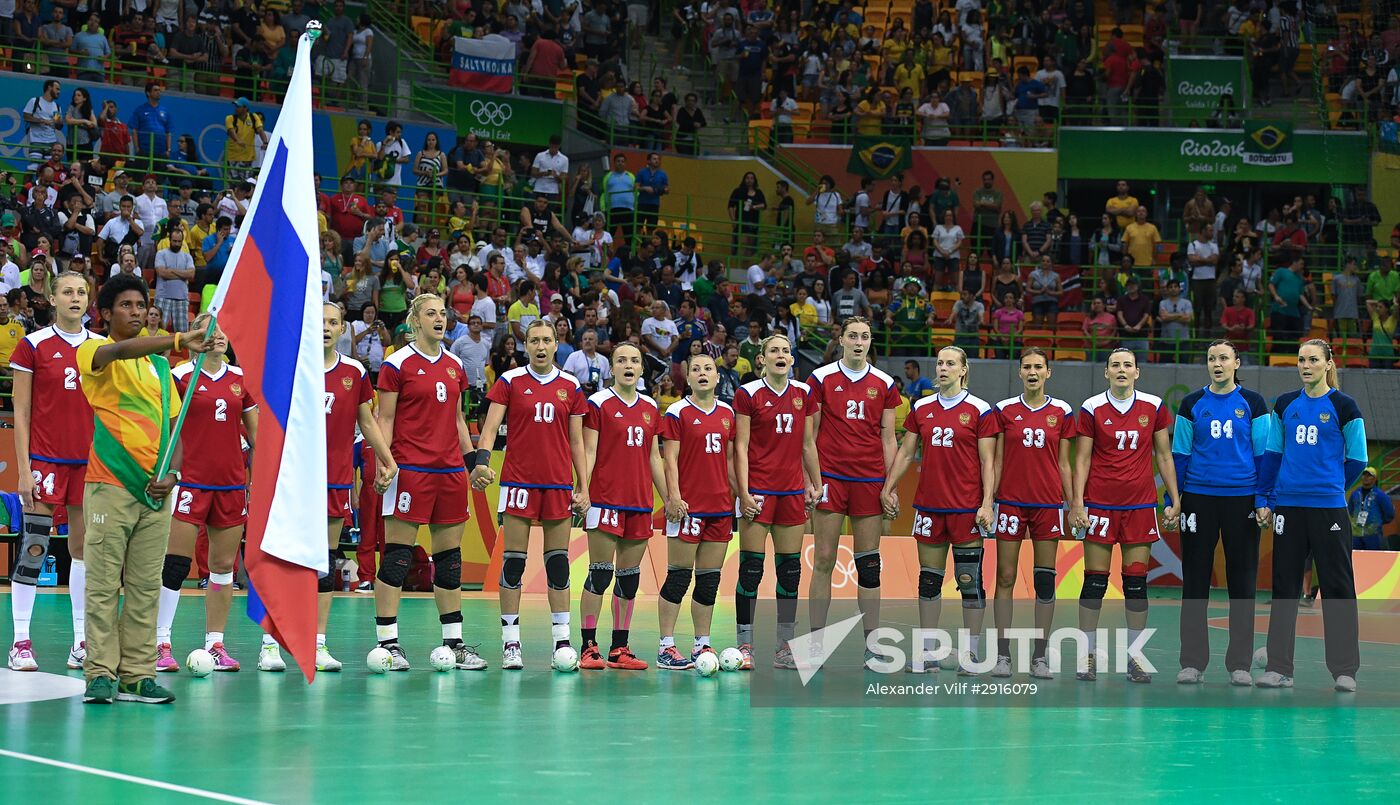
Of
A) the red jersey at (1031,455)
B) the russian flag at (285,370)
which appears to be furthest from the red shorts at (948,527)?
the russian flag at (285,370)

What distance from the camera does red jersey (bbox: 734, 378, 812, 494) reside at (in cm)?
1320

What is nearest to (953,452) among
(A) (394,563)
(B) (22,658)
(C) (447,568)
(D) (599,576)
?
(D) (599,576)

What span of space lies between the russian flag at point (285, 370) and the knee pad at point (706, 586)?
150 inches

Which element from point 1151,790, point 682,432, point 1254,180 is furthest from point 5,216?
point 1254,180

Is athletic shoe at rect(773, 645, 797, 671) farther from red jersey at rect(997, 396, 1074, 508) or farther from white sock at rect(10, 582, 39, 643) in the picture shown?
white sock at rect(10, 582, 39, 643)

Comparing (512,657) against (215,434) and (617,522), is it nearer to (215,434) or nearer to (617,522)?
(617,522)

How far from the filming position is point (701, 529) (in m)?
13.0

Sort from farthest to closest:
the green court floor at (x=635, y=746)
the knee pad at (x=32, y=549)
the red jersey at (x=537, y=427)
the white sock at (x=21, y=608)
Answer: the red jersey at (x=537, y=427) < the knee pad at (x=32, y=549) < the white sock at (x=21, y=608) < the green court floor at (x=635, y=746)

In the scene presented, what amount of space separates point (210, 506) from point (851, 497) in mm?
4959

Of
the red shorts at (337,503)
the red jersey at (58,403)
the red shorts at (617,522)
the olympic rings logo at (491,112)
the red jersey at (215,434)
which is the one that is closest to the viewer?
the red jersey at (215,434)

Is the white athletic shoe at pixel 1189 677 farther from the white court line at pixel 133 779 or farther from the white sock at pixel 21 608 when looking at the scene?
the white sock at pixel 21 608

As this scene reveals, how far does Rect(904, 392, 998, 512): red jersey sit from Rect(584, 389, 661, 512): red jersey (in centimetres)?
214

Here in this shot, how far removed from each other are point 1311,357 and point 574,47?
24.3 m

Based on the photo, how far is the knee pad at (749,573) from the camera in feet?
43.1
